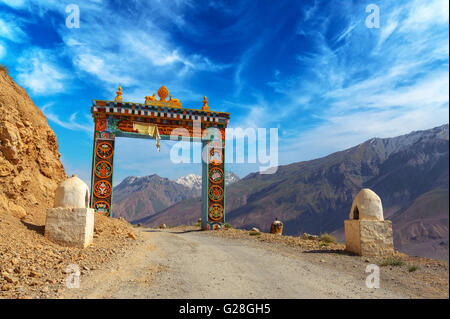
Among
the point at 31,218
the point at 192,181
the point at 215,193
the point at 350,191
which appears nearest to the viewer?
the point at 31,218

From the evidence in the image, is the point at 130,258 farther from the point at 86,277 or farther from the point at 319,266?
the point at 319,266

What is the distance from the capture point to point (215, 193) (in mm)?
18125

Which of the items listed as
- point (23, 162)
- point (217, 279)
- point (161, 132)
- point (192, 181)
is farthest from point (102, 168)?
point (192, 181)

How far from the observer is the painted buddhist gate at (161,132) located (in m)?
16.2

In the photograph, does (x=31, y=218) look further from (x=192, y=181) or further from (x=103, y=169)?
(x=192, y=181)

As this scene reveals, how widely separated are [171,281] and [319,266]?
12.0 ft

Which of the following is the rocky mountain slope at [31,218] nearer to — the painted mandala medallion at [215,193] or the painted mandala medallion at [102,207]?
the painted mandala medallion at [102,207]

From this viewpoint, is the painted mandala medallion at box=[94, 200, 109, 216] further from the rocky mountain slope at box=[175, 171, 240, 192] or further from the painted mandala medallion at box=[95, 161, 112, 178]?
the rocky mountain slope at box=[175, 171, 240, 192]

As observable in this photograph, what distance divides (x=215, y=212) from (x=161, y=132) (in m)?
6.01

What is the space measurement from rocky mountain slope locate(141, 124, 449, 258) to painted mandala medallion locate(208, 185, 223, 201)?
4660cm

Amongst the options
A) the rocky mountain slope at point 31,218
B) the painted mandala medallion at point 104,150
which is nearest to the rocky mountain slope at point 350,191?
the painted mandala medallion at point 104,150

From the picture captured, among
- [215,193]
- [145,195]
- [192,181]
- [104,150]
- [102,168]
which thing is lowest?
[215,193]

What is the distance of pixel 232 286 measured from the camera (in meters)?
4.91

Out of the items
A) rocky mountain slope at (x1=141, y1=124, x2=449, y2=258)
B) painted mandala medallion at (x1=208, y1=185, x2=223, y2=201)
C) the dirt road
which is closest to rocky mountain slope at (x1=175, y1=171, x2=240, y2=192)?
rocky mountain slope at (x1=141, y1=124, x2=449, y2=258)
